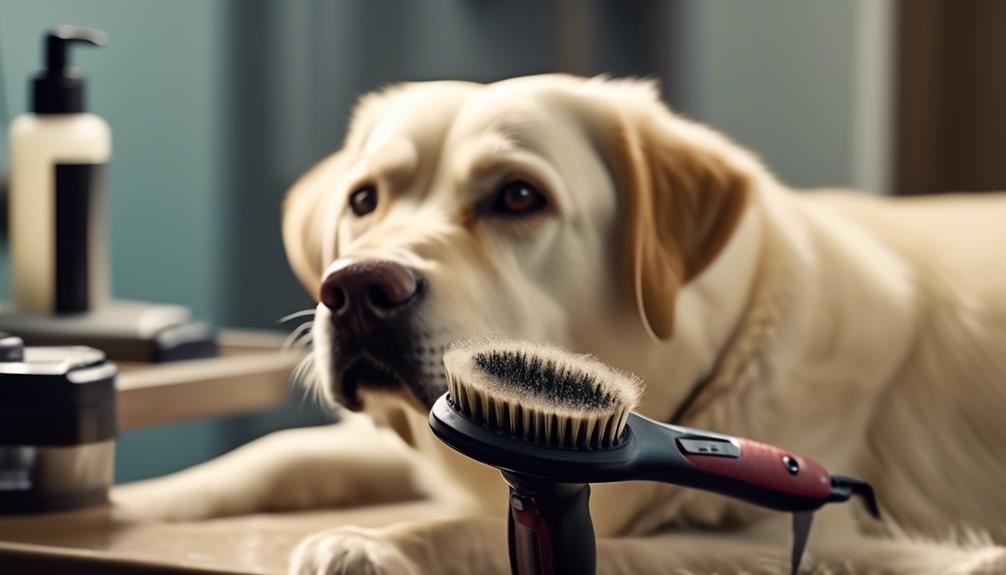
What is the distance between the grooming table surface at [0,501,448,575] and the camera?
25.9 inches

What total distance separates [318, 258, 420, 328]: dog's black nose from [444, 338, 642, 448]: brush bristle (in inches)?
4.0

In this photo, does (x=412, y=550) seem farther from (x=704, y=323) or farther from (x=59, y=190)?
(x=59, y=190)

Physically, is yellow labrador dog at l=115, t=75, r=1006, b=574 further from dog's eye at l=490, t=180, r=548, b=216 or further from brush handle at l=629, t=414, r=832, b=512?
brush handle at l=629, t=414, r=832, b=512

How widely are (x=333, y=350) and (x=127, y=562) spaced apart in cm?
17

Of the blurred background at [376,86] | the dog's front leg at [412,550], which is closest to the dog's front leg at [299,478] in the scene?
the dog's front leg at [412,550]

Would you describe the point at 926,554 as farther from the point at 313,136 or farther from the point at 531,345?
the point at 313,136

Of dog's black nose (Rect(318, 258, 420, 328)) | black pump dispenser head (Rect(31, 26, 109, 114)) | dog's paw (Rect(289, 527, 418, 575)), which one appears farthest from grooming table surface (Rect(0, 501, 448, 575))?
black pump dispenser head (Rect(31, 26, 109, 114))

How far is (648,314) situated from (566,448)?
9.3 inches

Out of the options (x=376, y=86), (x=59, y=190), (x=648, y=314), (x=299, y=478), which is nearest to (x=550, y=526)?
(x=648, y=314)

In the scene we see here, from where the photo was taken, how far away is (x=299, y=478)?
2.90 ft

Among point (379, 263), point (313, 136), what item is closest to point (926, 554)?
point (379, 263)

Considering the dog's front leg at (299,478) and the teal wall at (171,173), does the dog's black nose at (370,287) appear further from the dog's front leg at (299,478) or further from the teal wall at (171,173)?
the teal wall at (171,173)

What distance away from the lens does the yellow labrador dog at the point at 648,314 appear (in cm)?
65

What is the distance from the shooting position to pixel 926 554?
0.69m
